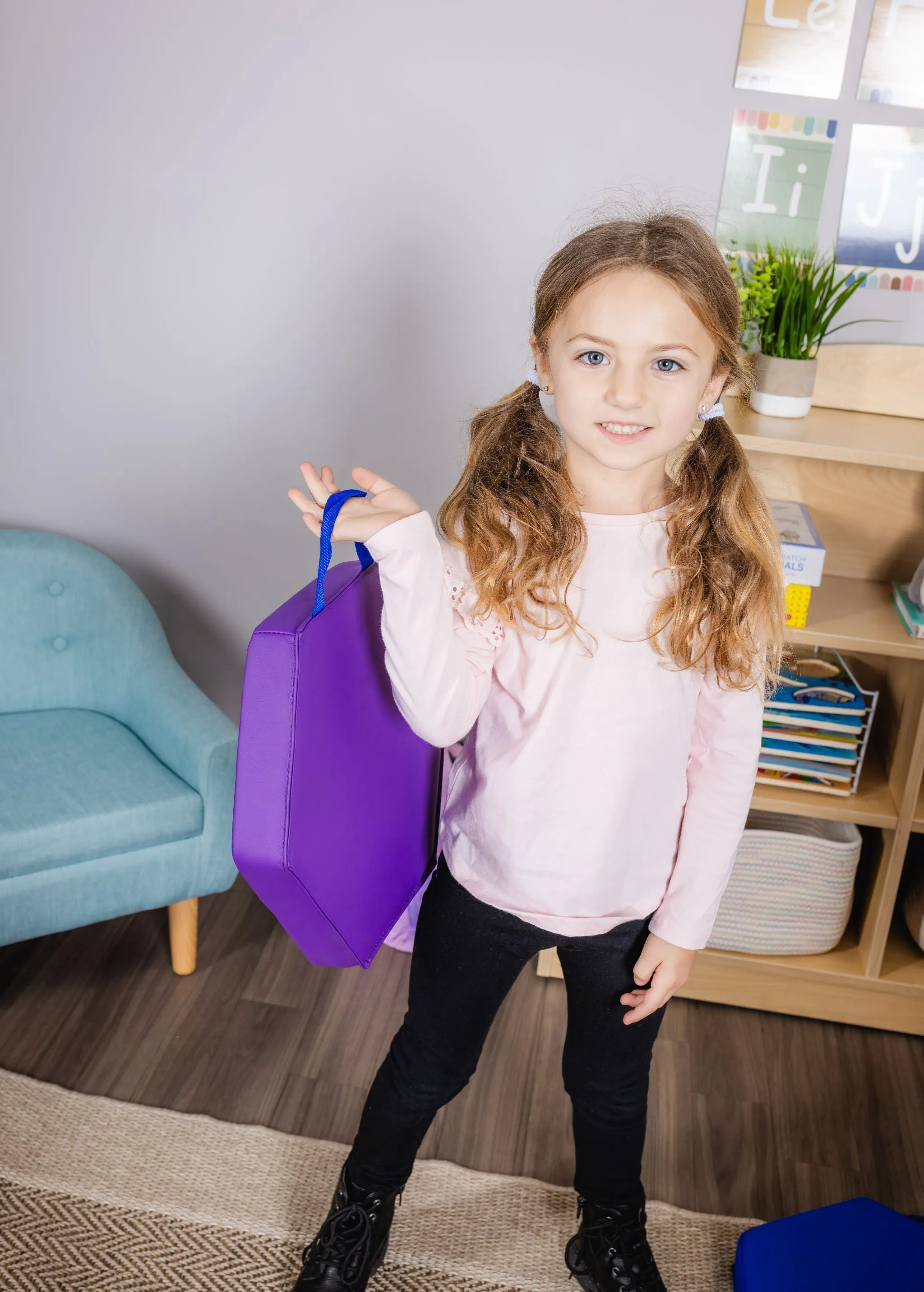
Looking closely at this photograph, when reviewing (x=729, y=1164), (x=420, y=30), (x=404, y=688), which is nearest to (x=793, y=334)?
(x=420, y=30)

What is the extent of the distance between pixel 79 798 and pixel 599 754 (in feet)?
3.06

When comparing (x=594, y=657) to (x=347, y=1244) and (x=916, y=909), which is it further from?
(x=916, y=909)

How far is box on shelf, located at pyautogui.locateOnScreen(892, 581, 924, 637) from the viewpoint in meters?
1.70

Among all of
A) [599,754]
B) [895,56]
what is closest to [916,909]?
[599,754]

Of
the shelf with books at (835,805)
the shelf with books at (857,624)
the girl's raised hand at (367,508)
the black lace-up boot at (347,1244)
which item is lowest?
the black lace-up boot at (347,1244)

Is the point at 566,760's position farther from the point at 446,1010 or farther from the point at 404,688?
the point at 446,1010

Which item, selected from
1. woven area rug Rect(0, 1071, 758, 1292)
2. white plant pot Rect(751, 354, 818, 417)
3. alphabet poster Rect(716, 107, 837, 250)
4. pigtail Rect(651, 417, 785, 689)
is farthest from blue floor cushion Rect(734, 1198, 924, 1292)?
alphabet poster Rect(716, 107, 837, 250)

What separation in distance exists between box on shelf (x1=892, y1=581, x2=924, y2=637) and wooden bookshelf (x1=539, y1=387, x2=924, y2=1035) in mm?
14

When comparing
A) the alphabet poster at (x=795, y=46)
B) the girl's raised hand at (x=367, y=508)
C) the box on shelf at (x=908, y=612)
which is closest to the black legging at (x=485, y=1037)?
the girl's raised hand at (x=367, y=508)

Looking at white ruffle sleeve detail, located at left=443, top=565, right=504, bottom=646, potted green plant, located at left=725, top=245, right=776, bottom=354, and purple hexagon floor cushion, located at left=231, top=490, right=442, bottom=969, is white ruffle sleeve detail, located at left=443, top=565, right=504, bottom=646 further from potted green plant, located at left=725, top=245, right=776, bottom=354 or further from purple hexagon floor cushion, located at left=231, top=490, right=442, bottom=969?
potted green plant, located at left=725, top=245, right=776, bottom=354

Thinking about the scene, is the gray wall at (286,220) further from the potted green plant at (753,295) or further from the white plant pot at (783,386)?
the white plant pot at (783,386)

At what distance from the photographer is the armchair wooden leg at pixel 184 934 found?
1888 millimetres

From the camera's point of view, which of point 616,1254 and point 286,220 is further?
point 286,220

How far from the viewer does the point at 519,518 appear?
119 cm
